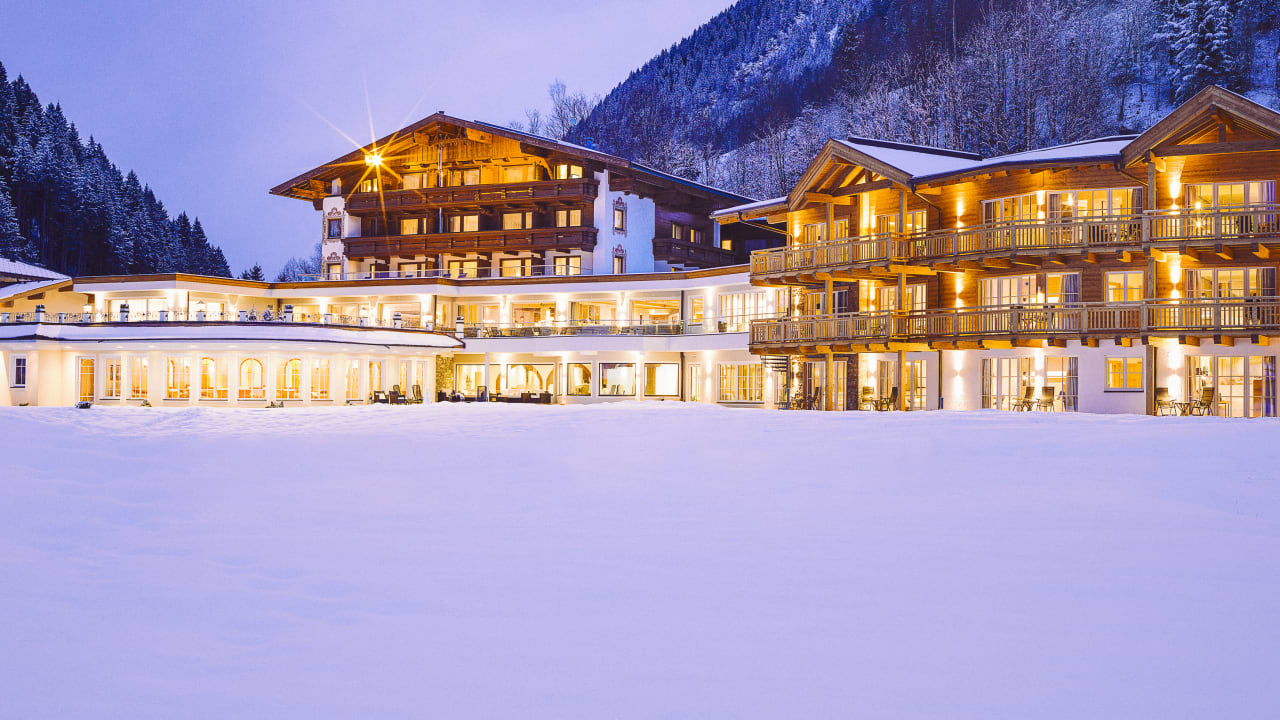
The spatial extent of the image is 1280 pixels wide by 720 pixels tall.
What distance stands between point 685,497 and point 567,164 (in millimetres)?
43073

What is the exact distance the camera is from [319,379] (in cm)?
4697

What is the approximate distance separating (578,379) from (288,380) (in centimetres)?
1369

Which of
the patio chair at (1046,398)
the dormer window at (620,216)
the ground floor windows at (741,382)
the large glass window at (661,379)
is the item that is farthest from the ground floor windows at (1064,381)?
the dormer window at (620,216)

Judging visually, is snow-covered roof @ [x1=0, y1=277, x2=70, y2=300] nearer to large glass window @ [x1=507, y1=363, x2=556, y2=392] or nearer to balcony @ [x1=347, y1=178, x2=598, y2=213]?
balcony @ [x1=347, y1=178, x2=598, y2=213]

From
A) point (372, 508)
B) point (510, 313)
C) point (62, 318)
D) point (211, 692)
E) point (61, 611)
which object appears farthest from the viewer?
point (510, 313)

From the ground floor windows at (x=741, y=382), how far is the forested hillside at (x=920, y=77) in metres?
20.2

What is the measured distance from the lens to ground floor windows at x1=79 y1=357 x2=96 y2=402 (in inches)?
1884

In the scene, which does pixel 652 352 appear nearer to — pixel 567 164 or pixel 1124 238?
Answer: pixel 567 164

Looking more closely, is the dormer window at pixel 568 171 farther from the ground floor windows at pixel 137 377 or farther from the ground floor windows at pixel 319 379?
the ground floor windows at pixel 137 377

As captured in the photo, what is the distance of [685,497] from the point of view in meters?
16.6

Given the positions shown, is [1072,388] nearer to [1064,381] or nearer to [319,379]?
[1064,381]

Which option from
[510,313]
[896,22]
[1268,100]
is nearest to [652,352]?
[510,313]

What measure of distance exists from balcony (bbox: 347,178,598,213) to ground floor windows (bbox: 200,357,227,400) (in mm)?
16797

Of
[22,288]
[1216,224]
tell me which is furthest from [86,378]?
[1216,224]
